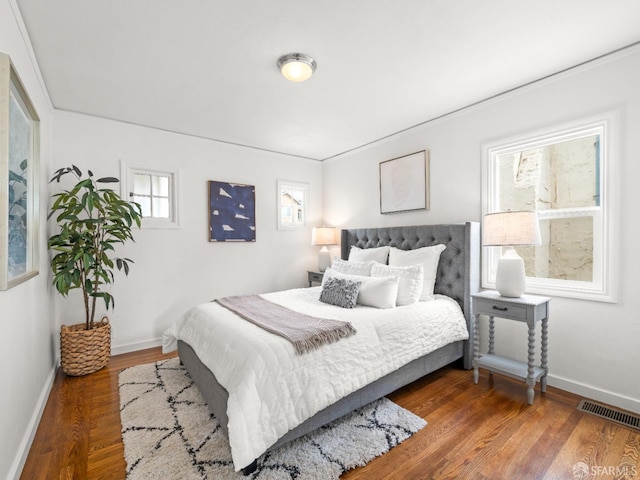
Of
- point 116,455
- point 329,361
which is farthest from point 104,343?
point 329,361

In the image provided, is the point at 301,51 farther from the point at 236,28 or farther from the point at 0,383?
the point at 0,383

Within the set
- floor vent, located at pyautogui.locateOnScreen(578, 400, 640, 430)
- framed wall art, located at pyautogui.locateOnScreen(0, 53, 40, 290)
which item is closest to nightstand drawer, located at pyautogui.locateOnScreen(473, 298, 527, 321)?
floor vent, located at pyautogui.locateOnScreen(578, 400, 640, 430)

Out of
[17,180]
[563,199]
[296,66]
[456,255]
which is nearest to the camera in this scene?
[17,180]

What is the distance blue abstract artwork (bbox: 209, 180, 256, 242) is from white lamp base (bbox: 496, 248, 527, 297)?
2.99m

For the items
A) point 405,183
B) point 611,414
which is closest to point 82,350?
point 405,183

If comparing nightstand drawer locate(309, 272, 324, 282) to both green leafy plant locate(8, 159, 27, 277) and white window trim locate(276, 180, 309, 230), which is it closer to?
white window trim locate(276, 180, 309, 230)

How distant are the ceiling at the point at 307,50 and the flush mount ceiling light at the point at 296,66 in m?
0.05

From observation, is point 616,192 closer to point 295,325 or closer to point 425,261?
point 425,261

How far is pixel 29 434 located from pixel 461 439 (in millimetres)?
2625

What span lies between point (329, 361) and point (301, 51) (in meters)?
2.08

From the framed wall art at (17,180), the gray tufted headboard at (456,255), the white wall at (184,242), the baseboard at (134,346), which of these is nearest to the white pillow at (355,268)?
the gray tufted headboard at (456,255)

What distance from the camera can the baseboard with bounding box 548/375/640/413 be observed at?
218 cm

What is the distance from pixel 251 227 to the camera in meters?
4.30

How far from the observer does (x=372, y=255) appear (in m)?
3.63
